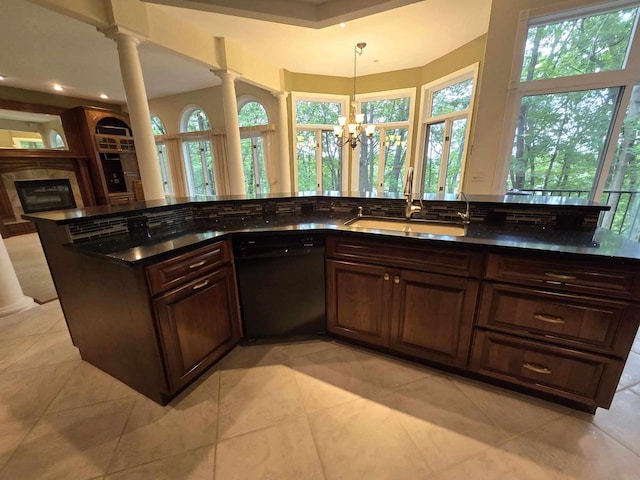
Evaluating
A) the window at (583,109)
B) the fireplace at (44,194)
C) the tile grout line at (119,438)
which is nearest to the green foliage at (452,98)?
the window at (583,109)

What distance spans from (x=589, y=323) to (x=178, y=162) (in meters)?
7.67

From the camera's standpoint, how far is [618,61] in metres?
2.76

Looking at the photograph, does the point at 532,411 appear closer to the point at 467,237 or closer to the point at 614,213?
the point at 467,237

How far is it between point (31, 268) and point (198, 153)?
3.98 m

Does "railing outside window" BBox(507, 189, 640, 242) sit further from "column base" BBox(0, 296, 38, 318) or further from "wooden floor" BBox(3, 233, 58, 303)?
"wooden floor" BBox(3, 233, 58, 303)

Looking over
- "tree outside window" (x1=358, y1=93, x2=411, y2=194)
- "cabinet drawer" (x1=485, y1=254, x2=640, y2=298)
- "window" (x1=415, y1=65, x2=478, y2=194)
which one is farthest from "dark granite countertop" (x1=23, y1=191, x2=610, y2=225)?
"tree outside window" (x1=358, y1=93, x2=411, y2=194)

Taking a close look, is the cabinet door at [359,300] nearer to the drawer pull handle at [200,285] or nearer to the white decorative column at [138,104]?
the drawer pull handle at [200,285]

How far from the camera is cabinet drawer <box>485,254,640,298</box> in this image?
116 cm

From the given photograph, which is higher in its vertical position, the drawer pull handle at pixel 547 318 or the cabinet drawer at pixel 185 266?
the cabinet drawer at pixel 185 266

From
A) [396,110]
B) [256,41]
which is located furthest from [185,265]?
[396,110]

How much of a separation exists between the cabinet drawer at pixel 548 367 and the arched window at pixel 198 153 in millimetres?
6519

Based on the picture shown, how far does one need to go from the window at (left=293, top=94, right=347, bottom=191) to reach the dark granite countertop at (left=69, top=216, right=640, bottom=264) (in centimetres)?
418

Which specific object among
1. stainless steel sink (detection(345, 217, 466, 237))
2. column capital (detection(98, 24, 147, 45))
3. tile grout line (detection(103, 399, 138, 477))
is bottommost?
tile grout line (detection(103, 399, 138, 477))

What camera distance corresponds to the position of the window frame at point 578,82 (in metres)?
2.68
